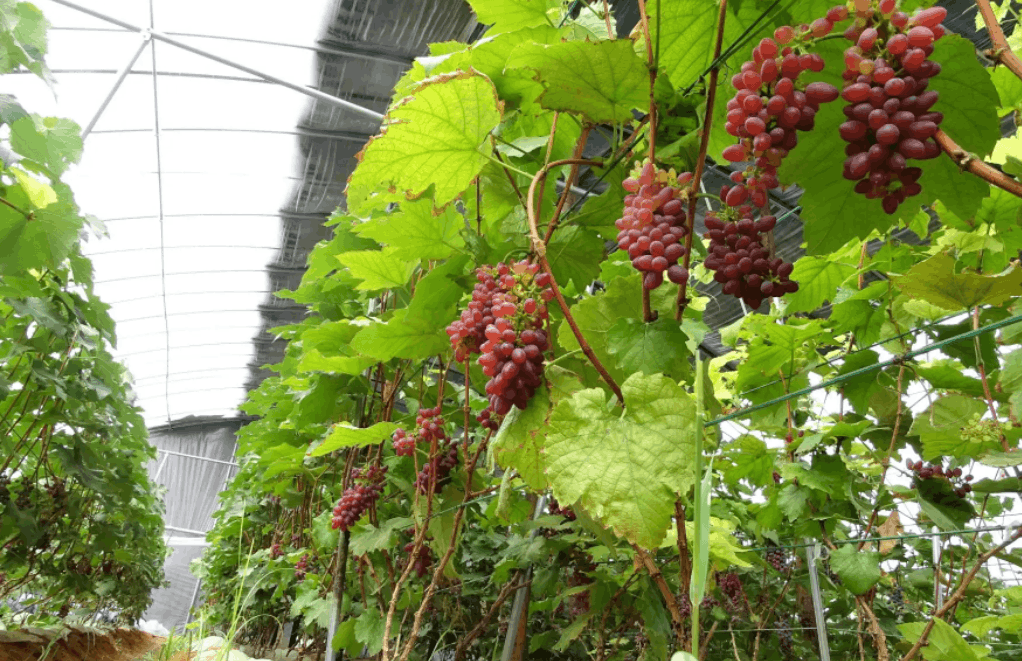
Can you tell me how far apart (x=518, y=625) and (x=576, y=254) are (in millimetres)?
976

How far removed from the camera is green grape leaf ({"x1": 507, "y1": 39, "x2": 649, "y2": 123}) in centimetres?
78

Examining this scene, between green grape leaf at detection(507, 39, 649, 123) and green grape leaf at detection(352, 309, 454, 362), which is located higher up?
green grape leaf at detection(507, 39, 649, 123)

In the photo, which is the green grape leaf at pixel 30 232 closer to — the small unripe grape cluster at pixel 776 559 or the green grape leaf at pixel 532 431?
the green grape leaf at pixel 532 431

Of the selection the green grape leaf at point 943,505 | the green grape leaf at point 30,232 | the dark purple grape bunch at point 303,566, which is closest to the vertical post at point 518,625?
the green grape leaf at point 943,505

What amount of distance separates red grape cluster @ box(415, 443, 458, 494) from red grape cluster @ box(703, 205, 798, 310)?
0.94 metres

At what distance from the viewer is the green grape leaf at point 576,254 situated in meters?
1.07

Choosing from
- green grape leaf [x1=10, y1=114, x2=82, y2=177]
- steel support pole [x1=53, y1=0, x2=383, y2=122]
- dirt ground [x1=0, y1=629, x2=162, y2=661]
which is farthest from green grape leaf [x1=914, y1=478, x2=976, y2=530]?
steel support pole [x1=53, y1=0, x2=383, y2=122]

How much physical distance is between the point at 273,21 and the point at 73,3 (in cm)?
168

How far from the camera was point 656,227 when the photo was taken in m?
0.64

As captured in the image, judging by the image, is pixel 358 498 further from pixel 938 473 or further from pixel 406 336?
pixel 938 473

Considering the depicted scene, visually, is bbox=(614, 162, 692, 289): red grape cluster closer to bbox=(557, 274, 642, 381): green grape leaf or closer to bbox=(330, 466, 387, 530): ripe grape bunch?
bbox=(557, 274, 642, 381): green grape leaf

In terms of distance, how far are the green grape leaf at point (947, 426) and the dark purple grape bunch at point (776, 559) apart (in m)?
1.28

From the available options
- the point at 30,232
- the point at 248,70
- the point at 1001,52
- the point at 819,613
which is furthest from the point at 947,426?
the point at 248,70

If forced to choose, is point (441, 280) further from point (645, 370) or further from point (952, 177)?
point (952, 177)
